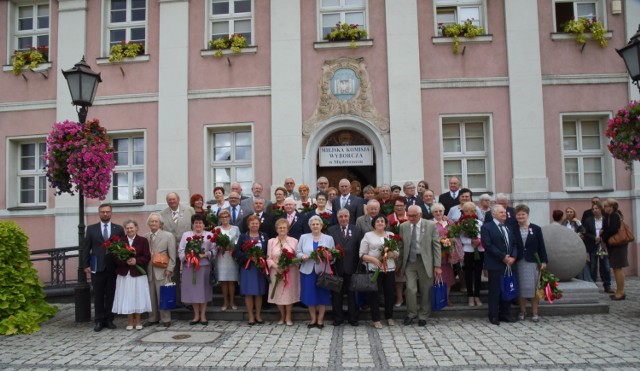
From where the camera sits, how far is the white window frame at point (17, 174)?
13.6m


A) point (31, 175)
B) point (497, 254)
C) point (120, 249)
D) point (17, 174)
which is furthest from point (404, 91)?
point (17, 174)

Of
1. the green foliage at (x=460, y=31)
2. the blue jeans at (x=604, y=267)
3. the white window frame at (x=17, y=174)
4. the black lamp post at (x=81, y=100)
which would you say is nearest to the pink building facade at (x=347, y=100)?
the green foliage at (x=460, y=31)

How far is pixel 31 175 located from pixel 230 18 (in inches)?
272

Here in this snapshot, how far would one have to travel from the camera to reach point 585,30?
12.2 meters

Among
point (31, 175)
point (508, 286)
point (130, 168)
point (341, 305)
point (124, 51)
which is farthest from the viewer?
point (31, 175)

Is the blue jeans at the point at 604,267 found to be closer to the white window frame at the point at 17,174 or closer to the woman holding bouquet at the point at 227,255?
the woman holding bouquet at the point at 227,255

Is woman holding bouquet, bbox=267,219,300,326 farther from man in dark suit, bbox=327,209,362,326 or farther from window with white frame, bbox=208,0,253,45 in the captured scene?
window with white frame, bbox=208,0,253,45

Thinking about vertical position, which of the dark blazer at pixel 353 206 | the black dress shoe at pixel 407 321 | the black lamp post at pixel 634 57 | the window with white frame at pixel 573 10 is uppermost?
the window with white frame at pixel 573 10

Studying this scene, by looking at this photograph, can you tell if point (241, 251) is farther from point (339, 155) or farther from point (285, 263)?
point (339, 155)

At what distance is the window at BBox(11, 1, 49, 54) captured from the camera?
13.9 m

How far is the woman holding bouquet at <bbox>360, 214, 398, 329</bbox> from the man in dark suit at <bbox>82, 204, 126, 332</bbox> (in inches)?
152

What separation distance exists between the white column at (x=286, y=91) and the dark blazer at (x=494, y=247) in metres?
5.58

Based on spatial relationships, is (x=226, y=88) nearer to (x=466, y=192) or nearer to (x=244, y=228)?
(x=244, y=228)

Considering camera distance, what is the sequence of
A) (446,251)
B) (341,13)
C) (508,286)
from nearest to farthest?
(508,286) < (446,251) < (341,13)
